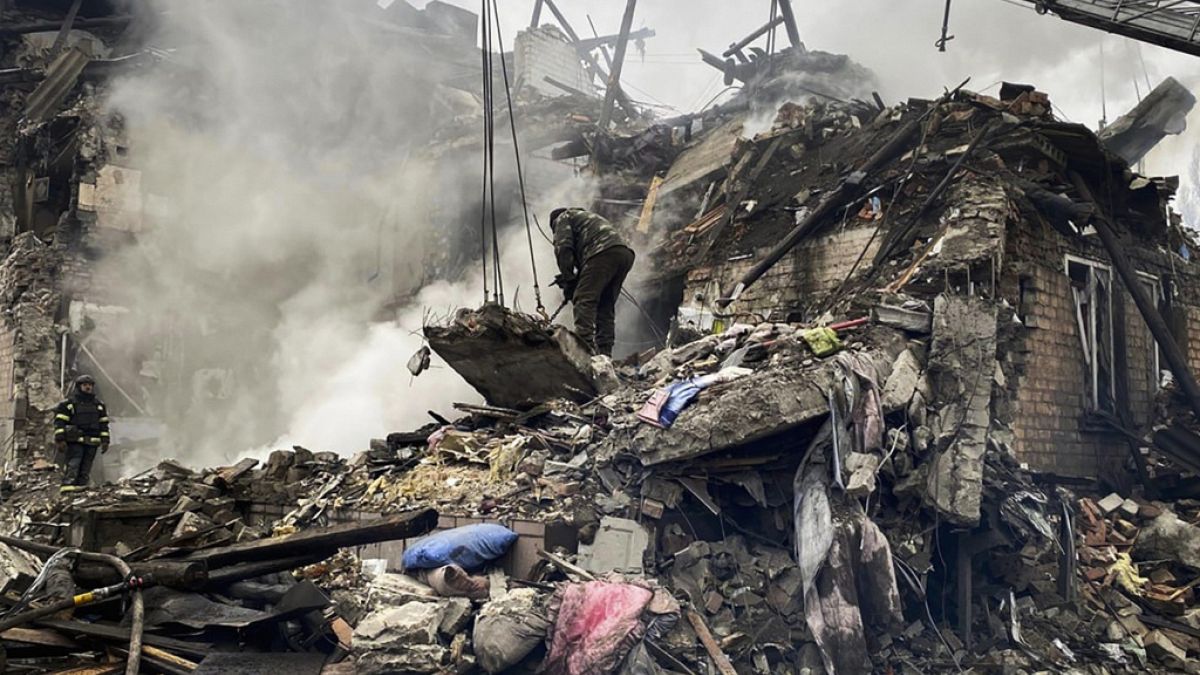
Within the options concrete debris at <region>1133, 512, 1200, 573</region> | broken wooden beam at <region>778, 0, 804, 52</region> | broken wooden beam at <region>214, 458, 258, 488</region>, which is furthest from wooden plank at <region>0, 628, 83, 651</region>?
broken wooden beam at <region>778, 0, 804, 52</region>

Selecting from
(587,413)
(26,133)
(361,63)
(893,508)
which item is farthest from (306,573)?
(361,63)

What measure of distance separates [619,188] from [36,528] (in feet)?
30.8

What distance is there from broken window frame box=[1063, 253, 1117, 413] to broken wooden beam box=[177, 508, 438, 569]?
6.96 m

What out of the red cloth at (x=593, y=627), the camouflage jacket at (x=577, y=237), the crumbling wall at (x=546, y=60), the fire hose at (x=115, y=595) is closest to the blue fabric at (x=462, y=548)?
the red cloth at (x=593, y=627)

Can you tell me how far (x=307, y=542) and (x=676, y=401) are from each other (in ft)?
8.10

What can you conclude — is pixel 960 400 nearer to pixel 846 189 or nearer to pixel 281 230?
pixel 846 189

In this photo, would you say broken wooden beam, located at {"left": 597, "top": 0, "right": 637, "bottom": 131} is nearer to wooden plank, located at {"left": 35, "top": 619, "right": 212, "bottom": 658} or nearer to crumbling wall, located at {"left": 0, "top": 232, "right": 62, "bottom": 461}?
crumbling wall, located at {"left": 0, "top": 232, "right": 62, "bottom": 461}

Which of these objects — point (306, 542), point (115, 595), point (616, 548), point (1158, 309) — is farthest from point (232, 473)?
point (1158, 309)

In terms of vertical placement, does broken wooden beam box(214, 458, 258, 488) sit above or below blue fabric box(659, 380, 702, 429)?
below

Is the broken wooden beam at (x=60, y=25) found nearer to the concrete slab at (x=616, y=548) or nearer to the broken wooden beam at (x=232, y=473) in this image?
the broken wooden beam at (x=232, y=473)

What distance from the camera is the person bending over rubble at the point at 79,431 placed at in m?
8.85

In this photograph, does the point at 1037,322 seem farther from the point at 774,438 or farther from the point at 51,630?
the point at 51,630

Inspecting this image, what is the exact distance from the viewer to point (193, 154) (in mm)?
13781

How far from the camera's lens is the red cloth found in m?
4.16
